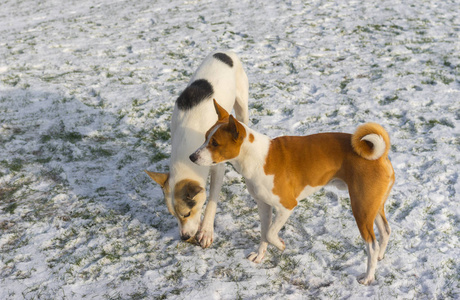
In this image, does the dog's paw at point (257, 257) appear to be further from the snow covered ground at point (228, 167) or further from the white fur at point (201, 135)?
the white fur at point (201, 135)

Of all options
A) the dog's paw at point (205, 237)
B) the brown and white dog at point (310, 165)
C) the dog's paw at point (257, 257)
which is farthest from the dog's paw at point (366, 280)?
the dog's paw at point (205, 237)

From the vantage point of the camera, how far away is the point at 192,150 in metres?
4.37

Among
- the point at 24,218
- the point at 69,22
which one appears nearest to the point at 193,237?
the point at 24,218

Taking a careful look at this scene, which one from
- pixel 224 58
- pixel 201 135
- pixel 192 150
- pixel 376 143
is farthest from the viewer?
pixel 224 58

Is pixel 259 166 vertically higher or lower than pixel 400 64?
higher

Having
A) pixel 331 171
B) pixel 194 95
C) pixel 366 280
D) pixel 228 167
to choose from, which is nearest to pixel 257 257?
pixel 366 280

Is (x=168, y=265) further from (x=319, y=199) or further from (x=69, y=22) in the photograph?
(x=69, y=22)

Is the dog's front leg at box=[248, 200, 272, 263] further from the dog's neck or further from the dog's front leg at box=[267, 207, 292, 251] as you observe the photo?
the dog's neck

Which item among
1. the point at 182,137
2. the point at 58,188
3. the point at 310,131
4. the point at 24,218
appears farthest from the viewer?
the point at 310,131

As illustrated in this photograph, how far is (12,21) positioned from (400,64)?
37.0 feet

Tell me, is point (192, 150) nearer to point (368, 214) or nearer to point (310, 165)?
point (310, 165)

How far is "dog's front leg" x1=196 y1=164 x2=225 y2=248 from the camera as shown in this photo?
4.41 metres

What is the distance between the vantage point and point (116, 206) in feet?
16.6

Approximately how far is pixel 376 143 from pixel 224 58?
2888mm
